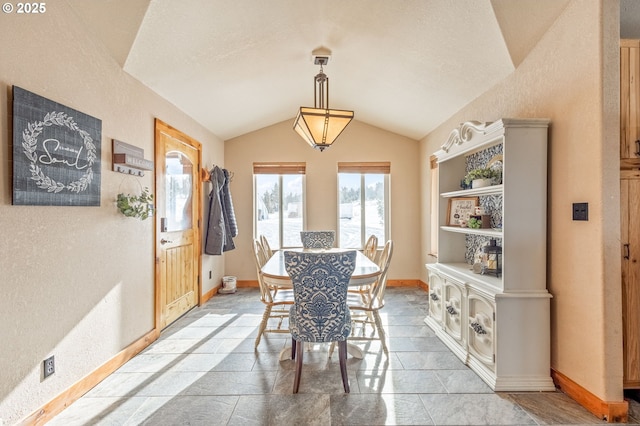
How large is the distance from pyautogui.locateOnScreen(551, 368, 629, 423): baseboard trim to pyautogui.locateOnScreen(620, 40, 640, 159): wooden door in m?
1.46

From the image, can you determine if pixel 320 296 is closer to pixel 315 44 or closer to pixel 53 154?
pixel 53 154

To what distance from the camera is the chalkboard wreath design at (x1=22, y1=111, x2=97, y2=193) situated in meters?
1.68

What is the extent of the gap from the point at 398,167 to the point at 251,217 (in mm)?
2561

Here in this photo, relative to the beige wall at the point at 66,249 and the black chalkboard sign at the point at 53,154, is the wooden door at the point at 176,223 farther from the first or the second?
the black chalkboard sign at the point at 53,154

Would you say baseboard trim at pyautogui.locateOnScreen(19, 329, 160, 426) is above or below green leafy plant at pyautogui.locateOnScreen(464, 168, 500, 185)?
below

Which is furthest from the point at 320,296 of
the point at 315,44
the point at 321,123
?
the point at 315,44

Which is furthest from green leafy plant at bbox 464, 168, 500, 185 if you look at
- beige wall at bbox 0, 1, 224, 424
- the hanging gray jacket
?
the hanging gray jacket

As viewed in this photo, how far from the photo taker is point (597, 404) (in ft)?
5.92

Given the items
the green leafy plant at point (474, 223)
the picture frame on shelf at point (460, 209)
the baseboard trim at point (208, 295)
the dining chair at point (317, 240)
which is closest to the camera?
the green leafy plant at point (474, 223)

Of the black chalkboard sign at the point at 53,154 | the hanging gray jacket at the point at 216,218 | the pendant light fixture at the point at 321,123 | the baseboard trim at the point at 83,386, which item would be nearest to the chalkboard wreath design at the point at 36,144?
the black chalkboard sign at the point at 53,154

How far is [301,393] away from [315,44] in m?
2.89

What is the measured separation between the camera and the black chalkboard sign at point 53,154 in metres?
1.63

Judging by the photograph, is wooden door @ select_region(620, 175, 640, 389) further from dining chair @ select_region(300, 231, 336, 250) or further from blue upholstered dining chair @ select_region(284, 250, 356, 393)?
dining chair @ select_region(300, 231, 336, 250)

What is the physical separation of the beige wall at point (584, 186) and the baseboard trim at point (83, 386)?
3.21m
